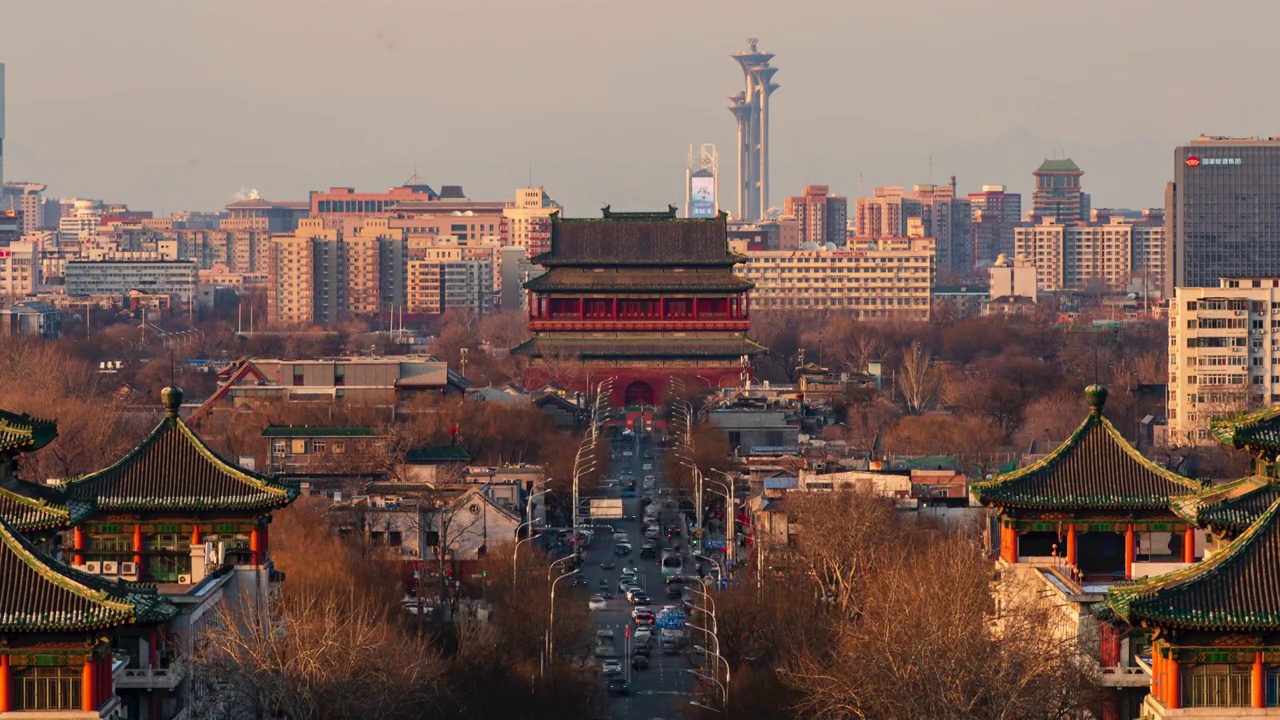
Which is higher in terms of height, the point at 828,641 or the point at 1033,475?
the point at 1033,475

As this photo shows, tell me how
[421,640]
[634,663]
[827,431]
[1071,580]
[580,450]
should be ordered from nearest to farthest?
[1071,580], [421,640], [634,663], [580,450], [827,431]

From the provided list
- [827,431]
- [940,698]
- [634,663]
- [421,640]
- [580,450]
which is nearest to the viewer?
[940,698]

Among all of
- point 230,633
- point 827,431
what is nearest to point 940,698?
point 230,633

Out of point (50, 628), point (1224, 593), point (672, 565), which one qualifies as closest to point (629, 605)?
point (672, 565)

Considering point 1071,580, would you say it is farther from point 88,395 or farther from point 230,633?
point 88,395

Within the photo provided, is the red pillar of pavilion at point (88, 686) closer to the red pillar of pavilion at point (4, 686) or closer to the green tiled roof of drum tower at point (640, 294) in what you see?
the red pillar of pavilion at point (4, 686)
